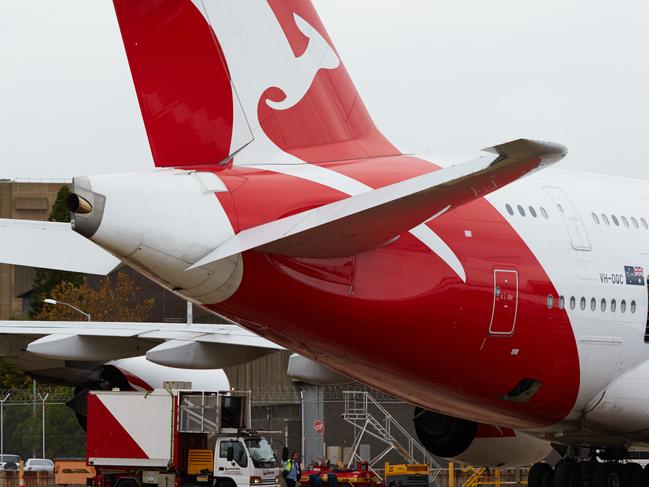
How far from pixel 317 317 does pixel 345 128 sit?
8.66 ft

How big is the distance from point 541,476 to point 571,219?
4.42 m

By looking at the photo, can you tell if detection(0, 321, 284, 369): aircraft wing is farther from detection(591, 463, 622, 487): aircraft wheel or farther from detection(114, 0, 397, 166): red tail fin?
detection(114, 0, 397, 166): red tail fin

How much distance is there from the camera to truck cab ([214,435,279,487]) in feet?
82.0

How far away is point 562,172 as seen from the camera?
16453 millimetres

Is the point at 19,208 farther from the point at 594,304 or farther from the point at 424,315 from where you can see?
the point at 424,315

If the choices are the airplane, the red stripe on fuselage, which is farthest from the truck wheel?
the red stripe on fuselage

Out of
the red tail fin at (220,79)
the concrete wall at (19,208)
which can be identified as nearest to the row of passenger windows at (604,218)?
the red tail fin at (220,79)

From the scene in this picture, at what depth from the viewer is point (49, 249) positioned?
485 inches

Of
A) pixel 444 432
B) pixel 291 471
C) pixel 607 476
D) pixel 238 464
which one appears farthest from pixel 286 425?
pixel 607 476

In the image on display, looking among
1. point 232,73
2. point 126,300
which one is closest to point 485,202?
point 232,73

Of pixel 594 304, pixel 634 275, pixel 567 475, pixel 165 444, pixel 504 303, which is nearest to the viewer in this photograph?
pixel 504 303

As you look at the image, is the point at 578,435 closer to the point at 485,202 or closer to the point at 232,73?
the point at 485,202

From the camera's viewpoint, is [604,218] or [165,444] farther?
[165,444]

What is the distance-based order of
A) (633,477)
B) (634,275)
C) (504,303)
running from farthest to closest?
(633,477), (634,275), (504,303)
